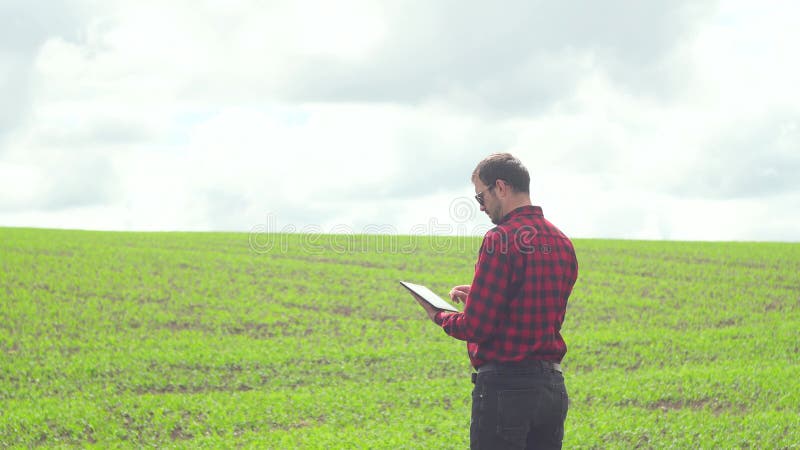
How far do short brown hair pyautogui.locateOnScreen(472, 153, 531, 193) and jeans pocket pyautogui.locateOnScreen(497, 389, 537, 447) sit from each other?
129cm

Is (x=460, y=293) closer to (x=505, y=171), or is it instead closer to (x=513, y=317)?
(x=513, y=317)

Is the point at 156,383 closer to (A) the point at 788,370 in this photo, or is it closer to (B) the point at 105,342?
(B) the point at 105,342

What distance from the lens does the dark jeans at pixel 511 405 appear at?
440 centimetres

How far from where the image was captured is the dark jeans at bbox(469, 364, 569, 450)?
14.4 feet

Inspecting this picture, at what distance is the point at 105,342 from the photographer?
19.1 metres

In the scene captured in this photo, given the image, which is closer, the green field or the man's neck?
the man's neck

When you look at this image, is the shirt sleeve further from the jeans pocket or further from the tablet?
the jeans pocket

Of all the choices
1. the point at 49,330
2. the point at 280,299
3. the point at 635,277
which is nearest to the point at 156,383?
the point at 49,330

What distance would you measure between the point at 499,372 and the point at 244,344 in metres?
15.7

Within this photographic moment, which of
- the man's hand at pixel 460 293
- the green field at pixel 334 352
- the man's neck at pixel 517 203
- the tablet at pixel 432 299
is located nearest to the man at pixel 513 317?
the man's neck at pixel 517 203

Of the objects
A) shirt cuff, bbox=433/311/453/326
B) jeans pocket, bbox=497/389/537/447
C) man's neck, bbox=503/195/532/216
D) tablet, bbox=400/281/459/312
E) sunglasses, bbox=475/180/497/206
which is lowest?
jeans pocket, bbox=497/389/537/447

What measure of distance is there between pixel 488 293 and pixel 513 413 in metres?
0.79

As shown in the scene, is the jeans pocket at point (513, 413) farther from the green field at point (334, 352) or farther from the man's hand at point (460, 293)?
the green field at point (334, 352)

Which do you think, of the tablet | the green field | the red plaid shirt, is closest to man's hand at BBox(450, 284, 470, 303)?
the tablet
